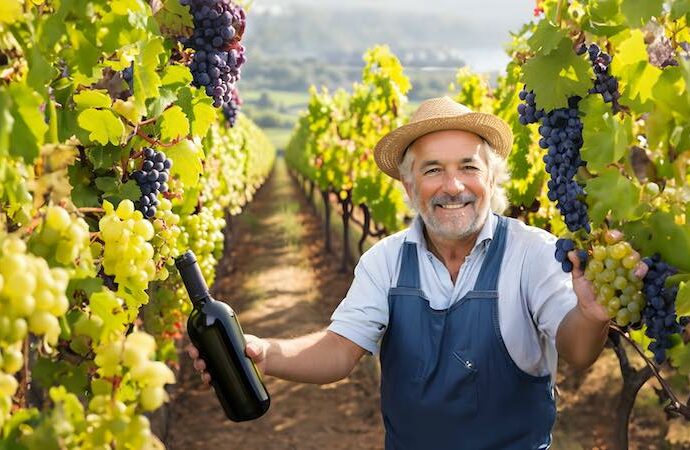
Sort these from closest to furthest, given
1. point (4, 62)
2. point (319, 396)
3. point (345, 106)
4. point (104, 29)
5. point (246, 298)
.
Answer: point (4, 62)
point (104, 29)
point (319, 396)
point (246, 298)
point (345, 106)

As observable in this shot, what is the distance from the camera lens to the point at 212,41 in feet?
9.98

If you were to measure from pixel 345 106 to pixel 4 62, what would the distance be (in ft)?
42.4

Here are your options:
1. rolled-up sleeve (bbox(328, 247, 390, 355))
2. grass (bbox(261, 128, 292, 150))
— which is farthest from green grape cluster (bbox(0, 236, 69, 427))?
grass (bbox(261, 128, 292, 150))

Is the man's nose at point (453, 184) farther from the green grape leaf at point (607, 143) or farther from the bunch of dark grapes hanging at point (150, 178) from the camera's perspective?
the bunch of dark grapes hanging at point (150, 178)

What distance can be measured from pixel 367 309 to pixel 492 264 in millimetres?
490

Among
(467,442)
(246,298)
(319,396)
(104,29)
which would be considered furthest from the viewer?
(246,298)

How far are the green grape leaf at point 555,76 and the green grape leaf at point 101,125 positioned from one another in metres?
1.21

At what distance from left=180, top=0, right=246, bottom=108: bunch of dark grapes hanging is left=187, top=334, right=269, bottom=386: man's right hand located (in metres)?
0.94

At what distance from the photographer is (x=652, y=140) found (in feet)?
6.46

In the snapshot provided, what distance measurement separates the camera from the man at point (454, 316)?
2.82 metres

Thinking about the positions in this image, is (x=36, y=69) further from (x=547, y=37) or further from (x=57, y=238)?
(x=547, y=37)

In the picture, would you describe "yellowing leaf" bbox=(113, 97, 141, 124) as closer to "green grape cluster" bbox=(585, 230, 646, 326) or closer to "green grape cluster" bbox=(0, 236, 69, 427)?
"green grape cluster" bbox=(0, 236, 69, 427)

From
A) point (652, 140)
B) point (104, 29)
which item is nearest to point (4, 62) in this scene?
point (104, 29)

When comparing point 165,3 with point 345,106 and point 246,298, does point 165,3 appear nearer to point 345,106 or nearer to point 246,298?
point 246,298
